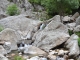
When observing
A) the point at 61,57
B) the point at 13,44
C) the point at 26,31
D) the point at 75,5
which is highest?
the point at 75,5

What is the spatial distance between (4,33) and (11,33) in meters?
1.00

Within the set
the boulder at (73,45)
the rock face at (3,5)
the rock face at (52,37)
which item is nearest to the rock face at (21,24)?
the rock face at (52,37)

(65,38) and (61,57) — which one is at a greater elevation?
(65,38)

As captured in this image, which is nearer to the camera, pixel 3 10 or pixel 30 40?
pixel 30 40

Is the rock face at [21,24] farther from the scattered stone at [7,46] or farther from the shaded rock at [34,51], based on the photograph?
the shaded rock at [34,51]

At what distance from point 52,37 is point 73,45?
348 cm

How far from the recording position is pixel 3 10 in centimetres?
5462

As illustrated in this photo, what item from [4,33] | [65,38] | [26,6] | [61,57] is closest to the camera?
[61,57]

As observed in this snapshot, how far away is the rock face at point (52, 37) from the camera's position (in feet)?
86.3

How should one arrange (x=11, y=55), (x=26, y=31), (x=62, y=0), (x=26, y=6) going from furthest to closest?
(x=26, y=6) → (x=26, y=31) → (x=62, y=0) → (x=11, y=55)

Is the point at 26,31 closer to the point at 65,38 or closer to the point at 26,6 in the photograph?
the point at 65,38

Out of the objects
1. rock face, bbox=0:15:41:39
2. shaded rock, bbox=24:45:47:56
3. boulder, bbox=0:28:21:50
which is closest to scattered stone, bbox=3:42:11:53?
boulder, bbox=0:28:21:50

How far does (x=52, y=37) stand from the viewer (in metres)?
26.9

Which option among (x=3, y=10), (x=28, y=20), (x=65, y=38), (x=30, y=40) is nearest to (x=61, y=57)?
(x=65, y=38)
